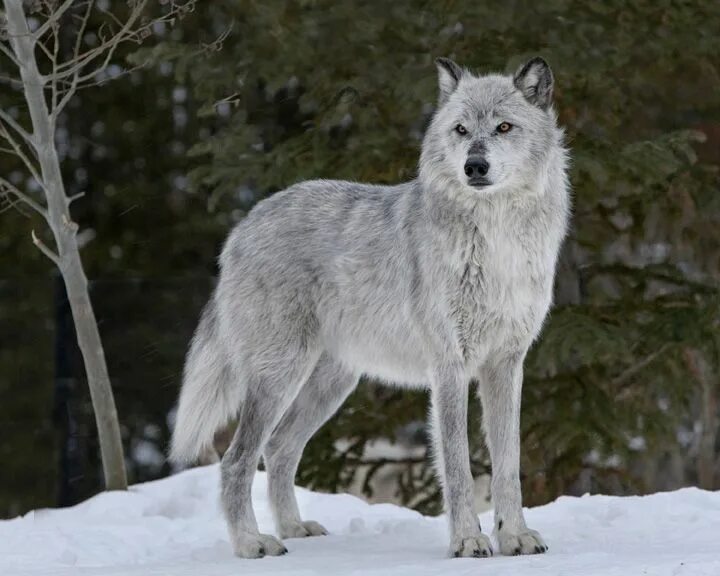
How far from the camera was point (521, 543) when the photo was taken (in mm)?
5480

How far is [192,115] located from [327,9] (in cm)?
345

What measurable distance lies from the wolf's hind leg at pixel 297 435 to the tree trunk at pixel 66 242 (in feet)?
5.89

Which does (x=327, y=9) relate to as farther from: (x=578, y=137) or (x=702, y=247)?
(x=702, y=247)

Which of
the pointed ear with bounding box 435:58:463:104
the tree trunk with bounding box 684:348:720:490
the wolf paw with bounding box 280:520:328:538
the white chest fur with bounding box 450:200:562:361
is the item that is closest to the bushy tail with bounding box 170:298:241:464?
the wolf paw with bounding box 280:520:328:538

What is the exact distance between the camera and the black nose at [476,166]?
526cm

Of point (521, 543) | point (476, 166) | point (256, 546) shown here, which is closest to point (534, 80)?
point (476, 166)

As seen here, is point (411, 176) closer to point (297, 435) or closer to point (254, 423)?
point (297, 435)

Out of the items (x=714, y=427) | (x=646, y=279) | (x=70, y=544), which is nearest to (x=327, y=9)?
(x=646, y=279)

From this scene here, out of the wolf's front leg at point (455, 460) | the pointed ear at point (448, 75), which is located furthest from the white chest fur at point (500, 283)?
the pointed ear at point (448, 75)

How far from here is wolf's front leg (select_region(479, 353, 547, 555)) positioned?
5.51m

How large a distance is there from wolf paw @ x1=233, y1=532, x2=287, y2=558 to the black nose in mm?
1986

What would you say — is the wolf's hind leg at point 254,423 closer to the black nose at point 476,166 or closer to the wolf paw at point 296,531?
the wolf paw at point 296,531

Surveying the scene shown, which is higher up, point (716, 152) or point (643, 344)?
point (716, 152)

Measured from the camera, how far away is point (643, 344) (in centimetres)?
938
